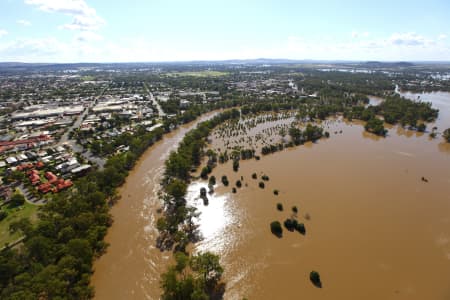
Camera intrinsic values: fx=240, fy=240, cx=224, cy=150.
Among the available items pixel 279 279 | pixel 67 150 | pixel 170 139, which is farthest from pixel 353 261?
pixel 67 150

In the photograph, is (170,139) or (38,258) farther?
(170,139)

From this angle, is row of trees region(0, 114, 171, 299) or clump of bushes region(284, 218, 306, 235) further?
clump of bushes region(284, 218, 306, 235)

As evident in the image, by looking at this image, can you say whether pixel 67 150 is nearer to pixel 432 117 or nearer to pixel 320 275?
pixel 320 275

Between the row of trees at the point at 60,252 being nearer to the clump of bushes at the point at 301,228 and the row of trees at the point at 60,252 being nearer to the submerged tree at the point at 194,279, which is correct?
the submerged tree at the point at 194,279

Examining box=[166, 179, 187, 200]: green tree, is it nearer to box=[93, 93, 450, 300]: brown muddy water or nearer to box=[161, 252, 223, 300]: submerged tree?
box=[93, 93, 450, 300]: brown muddy water

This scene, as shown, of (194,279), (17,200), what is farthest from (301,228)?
(17,200)

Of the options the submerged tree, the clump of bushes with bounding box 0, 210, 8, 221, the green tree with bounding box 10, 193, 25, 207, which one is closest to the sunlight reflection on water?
the submerged tree

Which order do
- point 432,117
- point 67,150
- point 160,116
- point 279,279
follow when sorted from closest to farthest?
point 279,279, point 67,150, point 432,117, point 160,116
